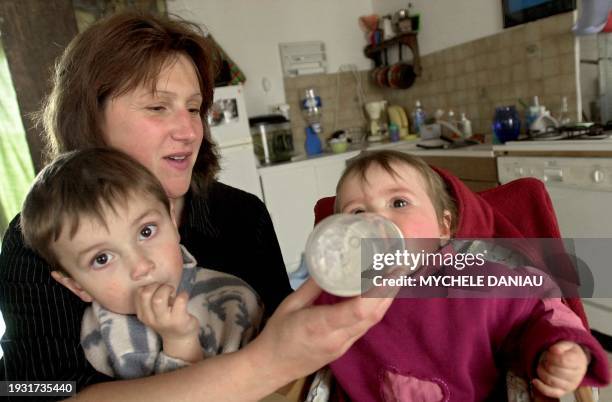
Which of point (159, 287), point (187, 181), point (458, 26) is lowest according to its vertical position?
point (159, 287)

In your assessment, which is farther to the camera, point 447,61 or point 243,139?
point 447,61

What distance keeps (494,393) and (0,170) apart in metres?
2.76

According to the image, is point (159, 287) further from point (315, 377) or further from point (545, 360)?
point (545, 360)

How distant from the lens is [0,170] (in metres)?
2.51

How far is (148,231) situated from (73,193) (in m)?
0.14

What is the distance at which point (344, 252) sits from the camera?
1.81 ft

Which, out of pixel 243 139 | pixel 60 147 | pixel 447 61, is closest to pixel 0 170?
pixel 243 139

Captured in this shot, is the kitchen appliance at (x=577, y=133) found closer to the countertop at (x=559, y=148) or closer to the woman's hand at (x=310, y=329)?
the countertop at (x=559, y=148)

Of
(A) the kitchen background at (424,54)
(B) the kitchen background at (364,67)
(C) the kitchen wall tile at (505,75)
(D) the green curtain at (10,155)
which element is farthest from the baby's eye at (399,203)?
(C) the kitchen wall tile at (505,75)

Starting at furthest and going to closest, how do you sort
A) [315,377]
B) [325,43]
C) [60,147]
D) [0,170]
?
[325,43], [0,170], [60,147], [315,377]

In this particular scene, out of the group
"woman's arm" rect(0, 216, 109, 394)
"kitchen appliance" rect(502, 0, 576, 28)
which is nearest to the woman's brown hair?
"woman's arm" rect(0, 216, 109, 394)

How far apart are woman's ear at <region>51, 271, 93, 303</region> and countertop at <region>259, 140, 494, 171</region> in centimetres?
244

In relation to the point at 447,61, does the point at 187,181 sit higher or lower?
lower

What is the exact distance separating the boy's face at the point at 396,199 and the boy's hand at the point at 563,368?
11.6 inches
